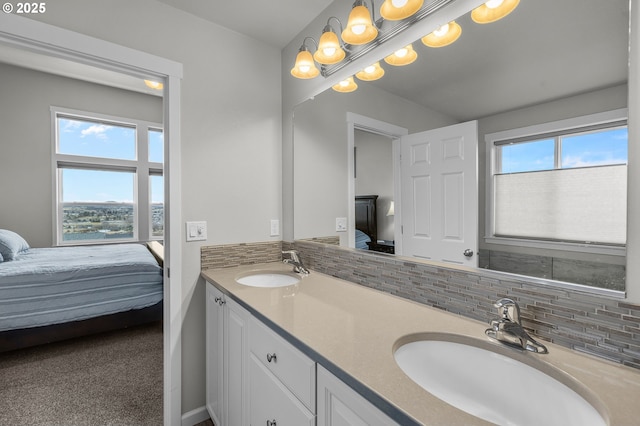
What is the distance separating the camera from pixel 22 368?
2.32m

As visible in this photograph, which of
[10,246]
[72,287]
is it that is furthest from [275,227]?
[10,246]

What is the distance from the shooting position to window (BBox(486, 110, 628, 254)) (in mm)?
764

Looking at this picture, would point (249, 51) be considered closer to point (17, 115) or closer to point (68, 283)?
point (68, 283)

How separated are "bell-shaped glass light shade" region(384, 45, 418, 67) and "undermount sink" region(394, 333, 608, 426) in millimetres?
1159

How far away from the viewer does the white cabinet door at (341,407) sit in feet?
2.11

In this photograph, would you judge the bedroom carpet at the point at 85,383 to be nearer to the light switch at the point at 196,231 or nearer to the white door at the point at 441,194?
the light switch at the point at 196,231

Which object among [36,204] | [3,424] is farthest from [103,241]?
[3,424]

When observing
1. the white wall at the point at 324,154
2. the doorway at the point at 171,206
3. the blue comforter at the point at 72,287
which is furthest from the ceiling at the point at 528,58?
the blue comforter at the point at 72,287

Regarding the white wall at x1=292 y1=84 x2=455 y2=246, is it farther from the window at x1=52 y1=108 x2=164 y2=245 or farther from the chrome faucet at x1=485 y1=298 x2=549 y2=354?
the window at x1=52 y1=108 x2=164 y2=245

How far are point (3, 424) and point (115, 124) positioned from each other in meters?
3.91

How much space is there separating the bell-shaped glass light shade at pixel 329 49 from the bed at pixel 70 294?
102 inches

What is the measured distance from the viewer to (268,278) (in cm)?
183

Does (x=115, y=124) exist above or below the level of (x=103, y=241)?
above

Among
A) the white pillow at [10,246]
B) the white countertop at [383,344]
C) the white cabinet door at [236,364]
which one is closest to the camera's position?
the white countertop at [383,344]
